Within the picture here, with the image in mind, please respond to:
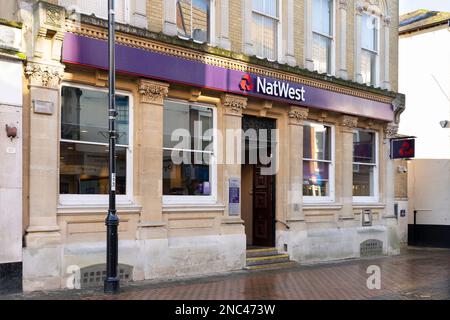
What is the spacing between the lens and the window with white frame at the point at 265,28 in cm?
1467

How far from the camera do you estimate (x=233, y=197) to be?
13688 mm

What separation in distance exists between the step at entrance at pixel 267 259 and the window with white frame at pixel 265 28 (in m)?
5.03

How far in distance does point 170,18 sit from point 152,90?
176 cm

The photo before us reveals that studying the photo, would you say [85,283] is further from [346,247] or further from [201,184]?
[346,247]

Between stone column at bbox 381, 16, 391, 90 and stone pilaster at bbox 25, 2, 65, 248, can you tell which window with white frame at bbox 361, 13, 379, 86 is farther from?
stone pilaster at bbox 25, 2, 65, 248

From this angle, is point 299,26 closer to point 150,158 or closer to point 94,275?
point 150,158

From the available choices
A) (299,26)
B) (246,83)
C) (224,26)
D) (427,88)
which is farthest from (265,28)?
(427,88)

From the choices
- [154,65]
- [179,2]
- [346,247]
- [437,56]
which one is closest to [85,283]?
[154,65]

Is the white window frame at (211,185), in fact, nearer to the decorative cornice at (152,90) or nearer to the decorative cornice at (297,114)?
the decorative cornice at (152,90)

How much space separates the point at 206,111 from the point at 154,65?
2.14 meters

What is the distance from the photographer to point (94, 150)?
11.6 metres

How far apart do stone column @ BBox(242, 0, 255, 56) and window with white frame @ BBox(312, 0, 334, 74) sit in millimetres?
2701

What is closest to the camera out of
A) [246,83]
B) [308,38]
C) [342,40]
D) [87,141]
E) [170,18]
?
[87,141]

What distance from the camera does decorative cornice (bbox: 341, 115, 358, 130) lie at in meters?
16.8
